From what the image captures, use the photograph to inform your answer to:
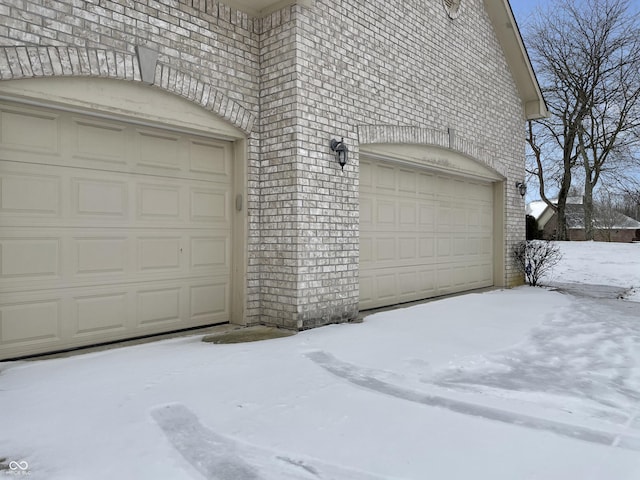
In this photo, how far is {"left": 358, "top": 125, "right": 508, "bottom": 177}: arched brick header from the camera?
668 cm

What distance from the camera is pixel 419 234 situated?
827 centimetres

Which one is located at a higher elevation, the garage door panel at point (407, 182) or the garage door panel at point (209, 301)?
the garage door panel at point (407, 182)

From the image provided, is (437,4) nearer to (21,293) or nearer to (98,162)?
(98,162)

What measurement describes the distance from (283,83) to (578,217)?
34.9 meters

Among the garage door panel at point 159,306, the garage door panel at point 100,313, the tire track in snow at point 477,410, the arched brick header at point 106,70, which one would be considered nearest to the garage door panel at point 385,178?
the arched brick header at point 106,70

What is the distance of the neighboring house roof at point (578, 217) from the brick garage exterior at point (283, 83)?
2870 centimetres

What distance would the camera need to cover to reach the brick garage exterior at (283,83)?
171 inches

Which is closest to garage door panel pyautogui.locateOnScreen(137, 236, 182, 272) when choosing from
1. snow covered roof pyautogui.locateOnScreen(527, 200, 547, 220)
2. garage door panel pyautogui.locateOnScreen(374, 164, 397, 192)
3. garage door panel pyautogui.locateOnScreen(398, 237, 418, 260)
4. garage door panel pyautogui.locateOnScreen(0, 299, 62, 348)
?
garage door panel pyautogui.locateOnScreen(0, 299, 62, 348)

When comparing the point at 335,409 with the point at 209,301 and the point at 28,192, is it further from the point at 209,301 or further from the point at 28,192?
the point at 28,192

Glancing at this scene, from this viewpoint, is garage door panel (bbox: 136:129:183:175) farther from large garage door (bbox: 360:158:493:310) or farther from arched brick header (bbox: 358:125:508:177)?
large garage door (bbox: 360:158:493:310)

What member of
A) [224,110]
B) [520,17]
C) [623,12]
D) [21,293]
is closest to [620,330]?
[224,110]

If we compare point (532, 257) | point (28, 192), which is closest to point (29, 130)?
point (28, 192)

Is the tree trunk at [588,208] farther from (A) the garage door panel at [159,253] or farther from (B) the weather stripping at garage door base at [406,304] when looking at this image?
(A) the garage door panel at [159,253]

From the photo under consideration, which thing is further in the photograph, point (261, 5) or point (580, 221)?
point (580, 221)
